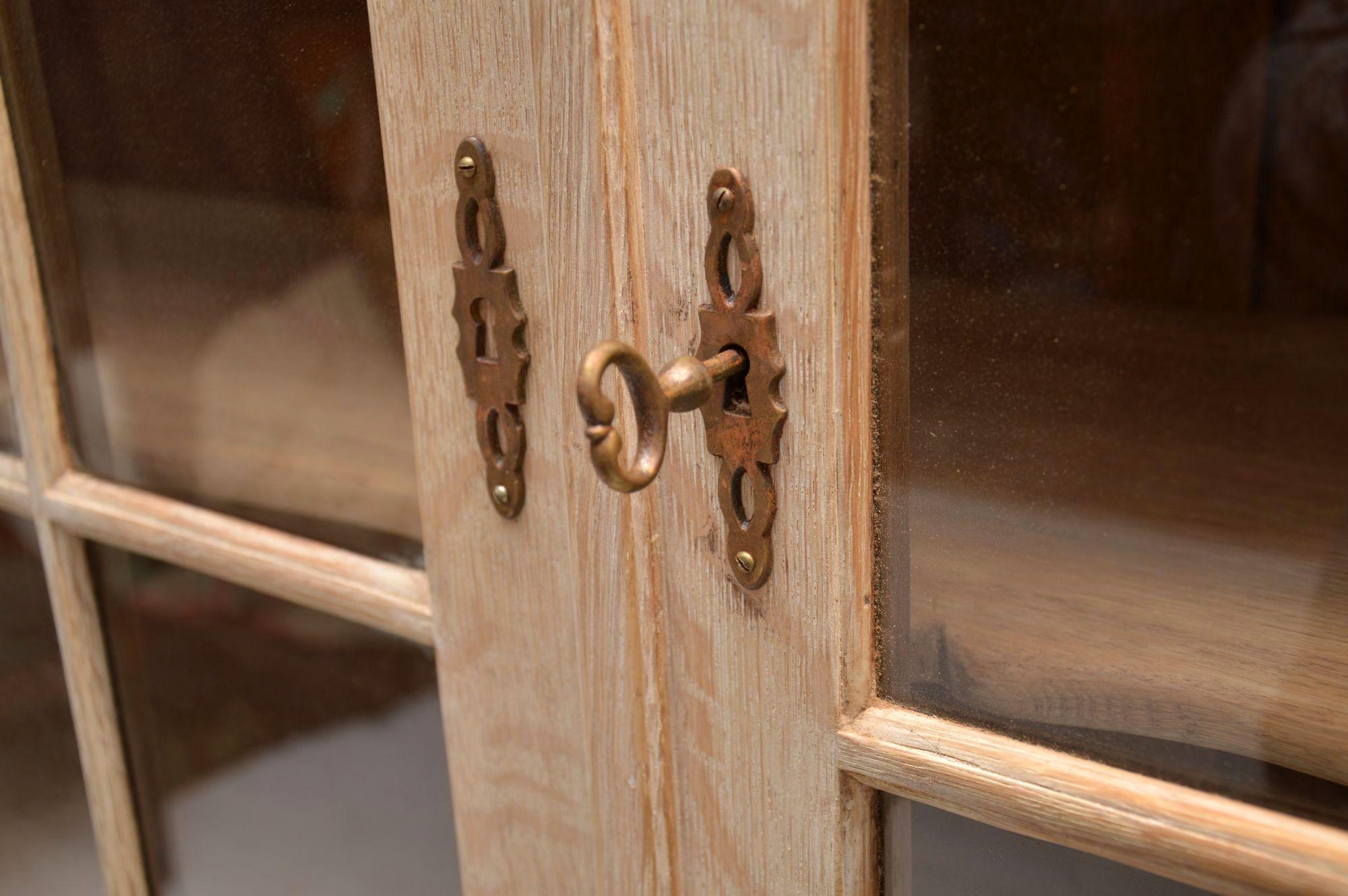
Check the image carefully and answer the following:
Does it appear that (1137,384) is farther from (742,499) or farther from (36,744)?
(36,744)

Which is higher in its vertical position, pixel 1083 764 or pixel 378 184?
pixel 378 184

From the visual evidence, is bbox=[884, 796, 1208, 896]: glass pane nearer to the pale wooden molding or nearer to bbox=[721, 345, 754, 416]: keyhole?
bbox=[721, 345, 754, 416]: keyhole

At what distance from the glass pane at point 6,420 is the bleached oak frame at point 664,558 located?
0.33 metres

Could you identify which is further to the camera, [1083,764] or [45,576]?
[45,576]

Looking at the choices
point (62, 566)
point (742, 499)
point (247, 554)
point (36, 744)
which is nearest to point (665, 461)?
point (742, 499)

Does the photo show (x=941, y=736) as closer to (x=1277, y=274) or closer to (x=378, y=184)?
(x=1277, y=274)

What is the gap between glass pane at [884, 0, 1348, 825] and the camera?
0.37 meters

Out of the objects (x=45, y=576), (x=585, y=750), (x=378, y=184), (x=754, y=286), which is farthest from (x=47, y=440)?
(x=754, y=286)

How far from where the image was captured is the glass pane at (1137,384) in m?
0.37

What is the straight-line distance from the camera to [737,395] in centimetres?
47

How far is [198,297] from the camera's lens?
0.69m

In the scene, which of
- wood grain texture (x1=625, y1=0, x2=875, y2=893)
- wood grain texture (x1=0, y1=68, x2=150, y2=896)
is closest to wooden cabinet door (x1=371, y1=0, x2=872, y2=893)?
A: wood grain texture (x1=625, y1=0, x2=875, y2=893)

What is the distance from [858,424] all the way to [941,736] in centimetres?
13

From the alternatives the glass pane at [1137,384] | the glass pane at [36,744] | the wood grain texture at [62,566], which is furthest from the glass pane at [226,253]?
the glass pane at [1137,384]
